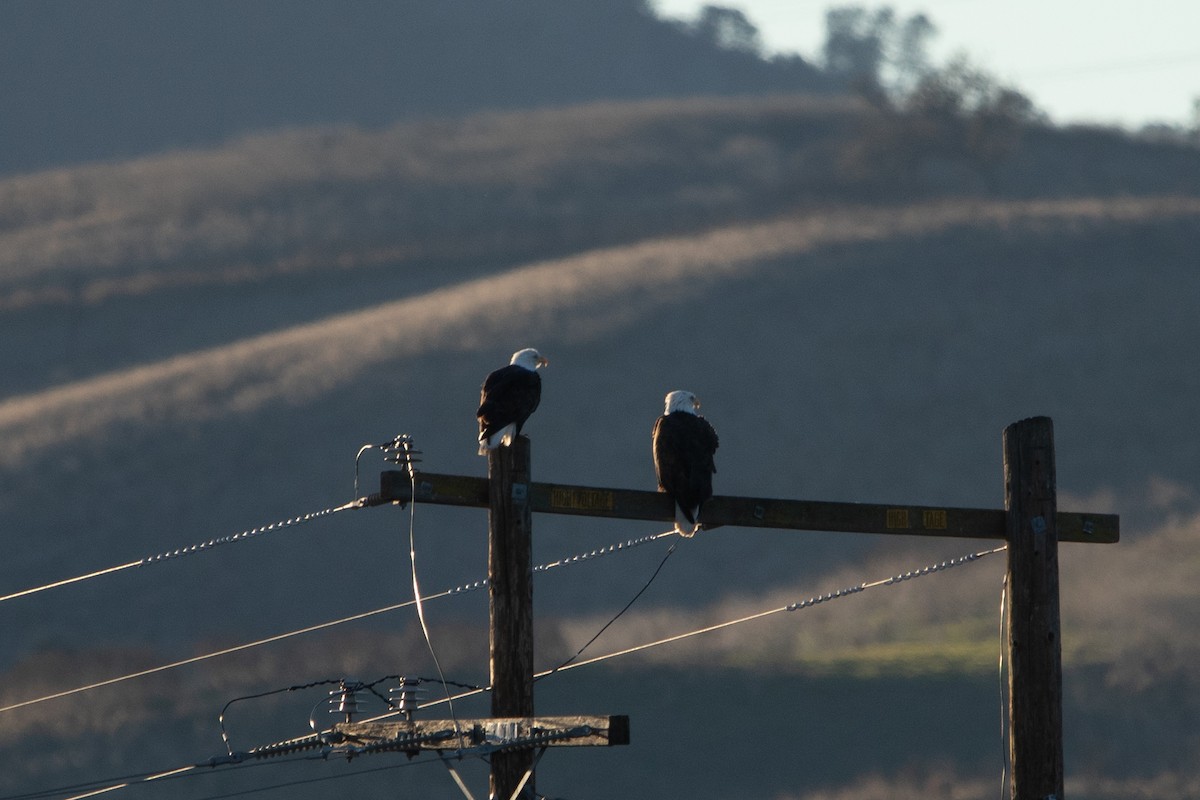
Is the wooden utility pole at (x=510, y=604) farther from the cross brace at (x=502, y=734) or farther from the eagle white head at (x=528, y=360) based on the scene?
the eagle white head at (x=528, y=360)

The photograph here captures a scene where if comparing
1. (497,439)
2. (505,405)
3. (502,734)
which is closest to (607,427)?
(505,405)

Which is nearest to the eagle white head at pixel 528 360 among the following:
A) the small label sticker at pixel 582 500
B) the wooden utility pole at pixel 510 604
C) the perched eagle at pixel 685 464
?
the perched eagle at pixel 685 464

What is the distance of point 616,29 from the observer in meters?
199

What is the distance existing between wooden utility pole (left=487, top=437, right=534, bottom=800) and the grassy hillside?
20.8 m

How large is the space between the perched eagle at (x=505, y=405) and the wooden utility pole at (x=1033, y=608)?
282 centimetres

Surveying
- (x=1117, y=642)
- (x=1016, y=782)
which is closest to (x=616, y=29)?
(x=1117, y=642)

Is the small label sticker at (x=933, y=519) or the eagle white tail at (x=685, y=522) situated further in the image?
the eagle white tail at (x=685, y=522)

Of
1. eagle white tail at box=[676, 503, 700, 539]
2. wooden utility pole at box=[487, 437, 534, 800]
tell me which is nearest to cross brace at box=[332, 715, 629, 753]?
wooden utility pole at box=[487, 437, 534, 800]

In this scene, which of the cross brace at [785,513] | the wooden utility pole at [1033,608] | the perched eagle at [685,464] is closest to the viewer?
the wooden utility pole at [1033,608]

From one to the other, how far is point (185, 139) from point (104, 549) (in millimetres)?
118205

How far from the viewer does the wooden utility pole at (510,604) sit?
10.8 m

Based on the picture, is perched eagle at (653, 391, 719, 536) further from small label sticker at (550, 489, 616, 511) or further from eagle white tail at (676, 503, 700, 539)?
small label sticker at (550, 489, 616, 511)

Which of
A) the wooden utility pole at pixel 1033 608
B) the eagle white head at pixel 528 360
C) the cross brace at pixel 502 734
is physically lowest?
the cross brace at pixel 502 734

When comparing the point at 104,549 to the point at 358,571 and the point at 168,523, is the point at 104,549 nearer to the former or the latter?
the point at 168,523
